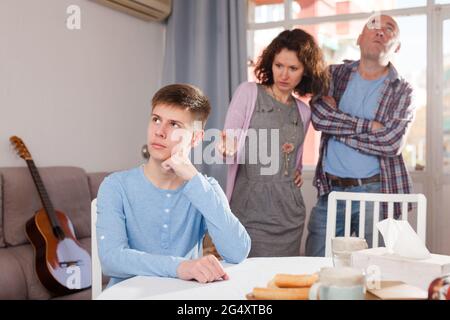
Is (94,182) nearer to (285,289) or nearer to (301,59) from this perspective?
(301,59)

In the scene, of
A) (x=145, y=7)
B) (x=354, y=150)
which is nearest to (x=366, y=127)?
(x=354, y=150)

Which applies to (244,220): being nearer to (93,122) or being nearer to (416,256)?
(416,256)

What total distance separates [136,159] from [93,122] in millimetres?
468

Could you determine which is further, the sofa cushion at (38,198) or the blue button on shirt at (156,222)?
the sofa cushion at (38,198)

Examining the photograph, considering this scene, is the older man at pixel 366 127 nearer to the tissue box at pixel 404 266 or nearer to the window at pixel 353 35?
the window at pixel 353 35

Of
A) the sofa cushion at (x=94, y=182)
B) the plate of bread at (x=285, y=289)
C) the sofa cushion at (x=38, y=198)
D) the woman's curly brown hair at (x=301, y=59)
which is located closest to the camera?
the plate of bread at (x=285, y=289)

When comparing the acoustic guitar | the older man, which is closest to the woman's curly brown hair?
the older man

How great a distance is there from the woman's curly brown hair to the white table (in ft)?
3.29

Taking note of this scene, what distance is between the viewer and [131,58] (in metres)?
3.46

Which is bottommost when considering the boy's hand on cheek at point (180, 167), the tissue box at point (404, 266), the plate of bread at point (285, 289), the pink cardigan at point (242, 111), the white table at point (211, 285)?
the white table at point (211, 285)

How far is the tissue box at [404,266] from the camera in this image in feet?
3.19

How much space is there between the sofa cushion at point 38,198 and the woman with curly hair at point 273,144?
35.9 inches

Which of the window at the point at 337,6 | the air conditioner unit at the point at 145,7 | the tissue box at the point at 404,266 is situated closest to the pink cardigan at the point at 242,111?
the tissue box at the point at 404,266

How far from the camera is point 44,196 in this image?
244cm
